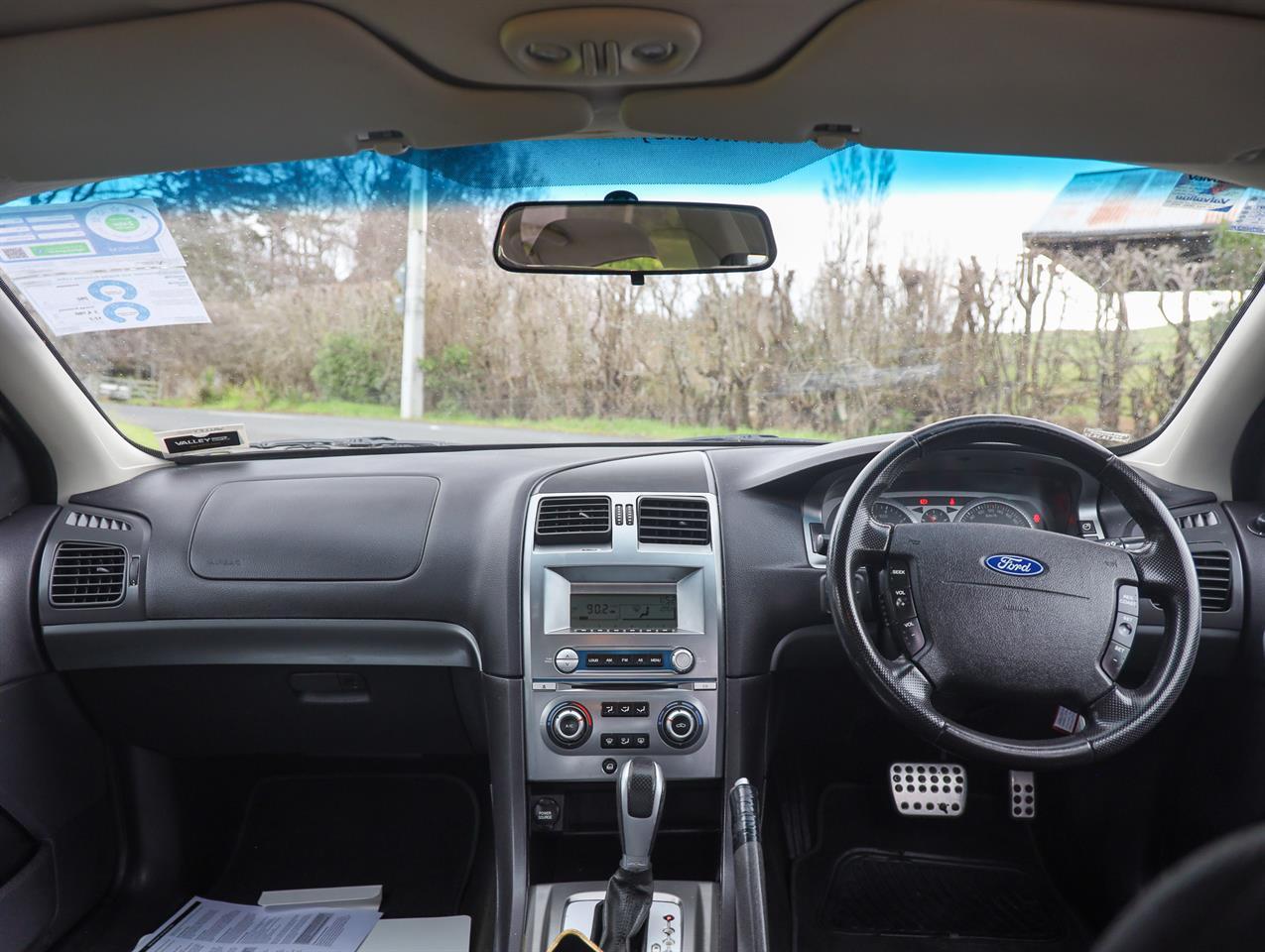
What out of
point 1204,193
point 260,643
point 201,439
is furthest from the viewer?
point 201,439

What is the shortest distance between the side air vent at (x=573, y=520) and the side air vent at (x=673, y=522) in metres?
0.10

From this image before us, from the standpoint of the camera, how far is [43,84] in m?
1.92

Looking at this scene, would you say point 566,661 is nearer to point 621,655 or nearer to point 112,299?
point 621,655

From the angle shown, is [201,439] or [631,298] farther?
[631,298]

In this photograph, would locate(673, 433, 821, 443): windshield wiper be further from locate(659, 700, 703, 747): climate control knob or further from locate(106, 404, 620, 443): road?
locate(659, 700, 703, 747): climate control knob

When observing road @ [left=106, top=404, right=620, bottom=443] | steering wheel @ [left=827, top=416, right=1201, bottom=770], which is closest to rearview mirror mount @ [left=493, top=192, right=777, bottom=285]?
road @ [left=106, top=404, right=620, bottom=443]

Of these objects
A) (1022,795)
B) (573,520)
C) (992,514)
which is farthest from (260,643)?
(1022,795)

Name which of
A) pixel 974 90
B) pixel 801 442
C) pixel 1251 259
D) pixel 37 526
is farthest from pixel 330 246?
pixel 1251 259

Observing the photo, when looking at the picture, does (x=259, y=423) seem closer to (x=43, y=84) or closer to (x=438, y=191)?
(x=438, y=191)

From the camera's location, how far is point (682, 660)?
251 centimetres

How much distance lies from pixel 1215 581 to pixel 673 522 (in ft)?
4.99

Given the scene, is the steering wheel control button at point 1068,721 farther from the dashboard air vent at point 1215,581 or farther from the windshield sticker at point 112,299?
the windshield sticker at point 112,299

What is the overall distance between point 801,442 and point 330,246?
183 cm

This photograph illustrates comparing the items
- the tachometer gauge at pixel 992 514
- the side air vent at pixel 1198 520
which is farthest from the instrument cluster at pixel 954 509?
the side air vent at pixel 1198 520
